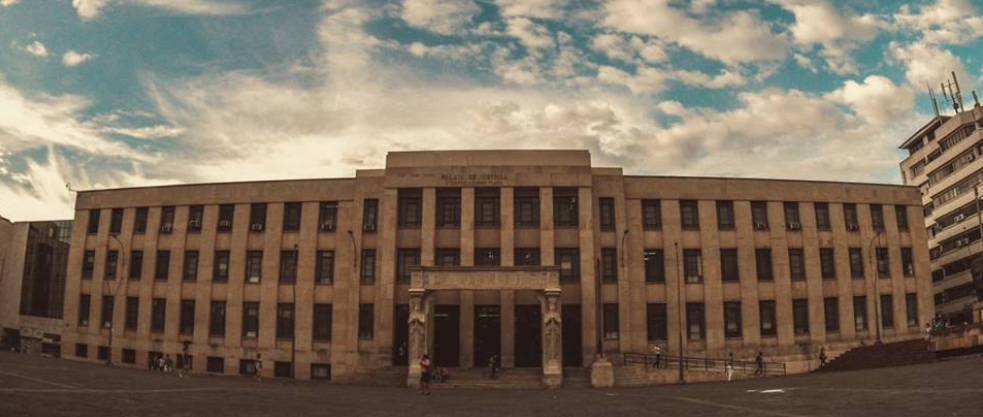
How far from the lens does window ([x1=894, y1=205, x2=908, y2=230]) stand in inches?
1895

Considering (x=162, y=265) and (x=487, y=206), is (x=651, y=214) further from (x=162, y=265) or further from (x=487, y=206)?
(x=162, y=265)

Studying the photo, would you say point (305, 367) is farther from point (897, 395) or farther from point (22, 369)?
point (897, 395)

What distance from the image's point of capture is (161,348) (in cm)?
4525

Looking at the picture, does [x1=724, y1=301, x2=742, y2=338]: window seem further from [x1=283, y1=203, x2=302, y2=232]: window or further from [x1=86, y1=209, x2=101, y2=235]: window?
[x1=86, y1=209, x2=101, y2=235]: window

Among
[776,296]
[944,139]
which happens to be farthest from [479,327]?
[944,139]

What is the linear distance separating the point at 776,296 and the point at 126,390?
1545 inches

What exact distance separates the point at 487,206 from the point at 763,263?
20.0 meters

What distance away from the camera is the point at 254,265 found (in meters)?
45.0

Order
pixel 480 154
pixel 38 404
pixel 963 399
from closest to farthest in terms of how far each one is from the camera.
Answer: pixel 38 404, pixel 963 399, pixel 480 154

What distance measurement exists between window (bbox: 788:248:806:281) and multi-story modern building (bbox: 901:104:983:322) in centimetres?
2869

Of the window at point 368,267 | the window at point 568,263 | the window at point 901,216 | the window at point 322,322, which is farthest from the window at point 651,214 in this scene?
the window at point 322,322

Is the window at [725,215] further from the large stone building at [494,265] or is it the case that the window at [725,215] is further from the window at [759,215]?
the window at [759,215]

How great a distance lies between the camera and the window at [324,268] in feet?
144

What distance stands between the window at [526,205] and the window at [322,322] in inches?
564
